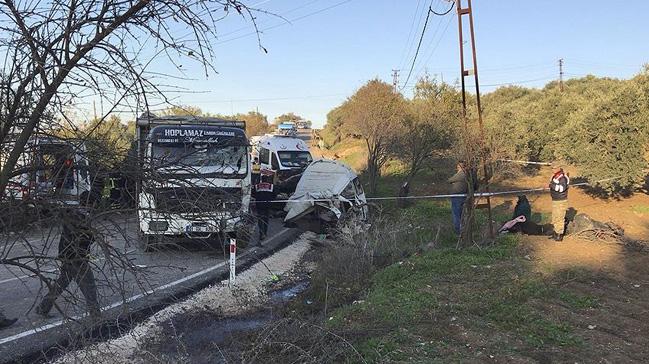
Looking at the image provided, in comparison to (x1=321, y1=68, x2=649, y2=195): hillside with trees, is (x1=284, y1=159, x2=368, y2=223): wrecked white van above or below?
below

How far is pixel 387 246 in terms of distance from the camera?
1005cm

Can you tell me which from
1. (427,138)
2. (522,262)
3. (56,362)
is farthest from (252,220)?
(427,138)

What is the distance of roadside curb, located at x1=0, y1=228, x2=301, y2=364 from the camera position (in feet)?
12.6

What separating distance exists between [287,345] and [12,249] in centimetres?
293

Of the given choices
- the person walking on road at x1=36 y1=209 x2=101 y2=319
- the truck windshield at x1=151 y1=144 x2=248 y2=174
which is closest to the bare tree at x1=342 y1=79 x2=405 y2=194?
the truck windshield at x1=151 y1=144 x2=248 y2=174

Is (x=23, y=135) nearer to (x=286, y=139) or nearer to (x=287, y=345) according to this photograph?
(x=287, y=345)

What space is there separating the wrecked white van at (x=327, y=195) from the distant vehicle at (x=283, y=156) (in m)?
5.25

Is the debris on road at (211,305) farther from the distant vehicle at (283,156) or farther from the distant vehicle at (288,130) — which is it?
the distant vehicle at (288,130)

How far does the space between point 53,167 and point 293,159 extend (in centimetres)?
1793

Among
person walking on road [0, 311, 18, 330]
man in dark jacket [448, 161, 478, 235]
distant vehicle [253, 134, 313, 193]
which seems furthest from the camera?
distant vehicle [253, 134, 313, 193]

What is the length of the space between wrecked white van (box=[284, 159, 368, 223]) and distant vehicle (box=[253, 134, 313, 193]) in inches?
207

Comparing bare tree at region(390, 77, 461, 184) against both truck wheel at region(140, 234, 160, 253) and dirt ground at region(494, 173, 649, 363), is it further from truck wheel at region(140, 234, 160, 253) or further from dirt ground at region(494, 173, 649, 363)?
truck wheel at region(140, 234, 160, 253)

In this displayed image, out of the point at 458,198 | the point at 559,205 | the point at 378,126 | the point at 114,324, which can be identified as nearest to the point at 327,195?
the point at 458,198

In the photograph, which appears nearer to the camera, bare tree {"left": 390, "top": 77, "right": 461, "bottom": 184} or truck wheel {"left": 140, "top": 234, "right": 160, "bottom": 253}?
truck wheel {"left": 140, "top": 234, "right": 160, "bottom": 253}
